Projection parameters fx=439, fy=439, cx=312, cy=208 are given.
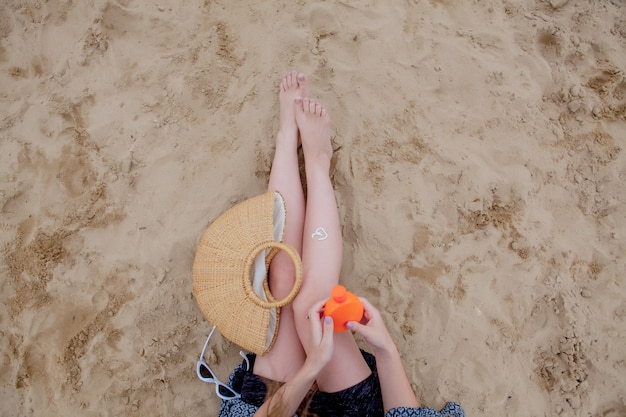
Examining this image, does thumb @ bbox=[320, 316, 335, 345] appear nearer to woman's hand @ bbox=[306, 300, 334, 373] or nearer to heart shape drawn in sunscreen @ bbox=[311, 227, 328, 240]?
woman's hand @ bbox=[306, 300, 334, 373]

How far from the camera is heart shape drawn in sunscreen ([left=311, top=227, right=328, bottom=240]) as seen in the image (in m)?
1.91

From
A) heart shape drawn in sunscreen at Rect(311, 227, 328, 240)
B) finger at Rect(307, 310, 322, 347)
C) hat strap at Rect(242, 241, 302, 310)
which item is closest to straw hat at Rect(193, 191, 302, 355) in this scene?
hat strap at Rect(242, 241, 302, 310)

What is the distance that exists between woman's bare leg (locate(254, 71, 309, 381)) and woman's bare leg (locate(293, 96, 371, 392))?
6 cm

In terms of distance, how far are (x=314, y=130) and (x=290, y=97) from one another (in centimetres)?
24

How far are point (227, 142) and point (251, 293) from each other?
88 cm

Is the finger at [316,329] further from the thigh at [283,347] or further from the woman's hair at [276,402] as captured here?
the thigh at [283,347]

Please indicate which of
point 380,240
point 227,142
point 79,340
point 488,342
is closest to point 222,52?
point 227,142

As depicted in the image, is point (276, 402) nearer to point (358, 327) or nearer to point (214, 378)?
point (358, 327)

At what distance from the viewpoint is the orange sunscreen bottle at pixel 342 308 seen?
4.91ft

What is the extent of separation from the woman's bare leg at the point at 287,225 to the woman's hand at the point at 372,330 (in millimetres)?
364

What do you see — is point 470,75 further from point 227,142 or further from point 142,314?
point 142,314

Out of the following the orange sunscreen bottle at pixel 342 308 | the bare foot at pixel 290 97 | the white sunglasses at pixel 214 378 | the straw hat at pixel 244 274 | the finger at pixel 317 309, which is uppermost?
the bare foot at pixel 290 97

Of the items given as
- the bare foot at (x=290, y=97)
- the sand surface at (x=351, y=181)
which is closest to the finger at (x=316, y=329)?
the sand surface at (x=351, y=181)

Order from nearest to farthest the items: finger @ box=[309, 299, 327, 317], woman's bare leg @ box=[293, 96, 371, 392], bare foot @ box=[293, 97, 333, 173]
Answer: finger @ box=[309, 299, 327, 317]
woman's bare leg @ box=[293, 96, 371, 392]
bare foot @ box=[293, 97, 333, 173]
